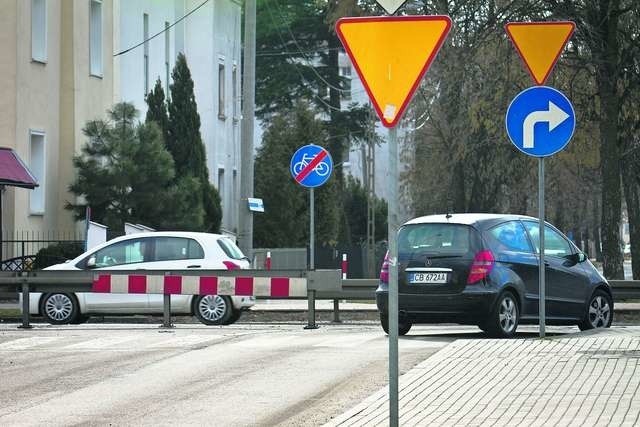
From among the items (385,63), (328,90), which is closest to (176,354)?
(385,63)

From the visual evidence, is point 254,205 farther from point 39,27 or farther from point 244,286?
point 244,286

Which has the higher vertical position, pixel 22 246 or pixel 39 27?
pixel 39 27

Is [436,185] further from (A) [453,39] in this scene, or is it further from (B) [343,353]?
(B) [343,353]

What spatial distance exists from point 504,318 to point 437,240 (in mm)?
1234

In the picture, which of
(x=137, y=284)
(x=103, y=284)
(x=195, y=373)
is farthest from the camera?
(x=103, y=284)

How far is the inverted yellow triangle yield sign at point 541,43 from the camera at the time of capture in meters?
15.6

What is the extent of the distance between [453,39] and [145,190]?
997cm

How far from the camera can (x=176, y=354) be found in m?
16.0

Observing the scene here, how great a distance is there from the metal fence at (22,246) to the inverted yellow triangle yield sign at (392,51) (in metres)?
24.7

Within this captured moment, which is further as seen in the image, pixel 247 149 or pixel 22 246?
pixel 22 246

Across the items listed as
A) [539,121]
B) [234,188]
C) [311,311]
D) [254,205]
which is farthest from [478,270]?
[234,188]

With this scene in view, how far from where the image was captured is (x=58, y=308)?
912 inches

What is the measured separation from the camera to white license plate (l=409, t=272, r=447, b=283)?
17.7 m

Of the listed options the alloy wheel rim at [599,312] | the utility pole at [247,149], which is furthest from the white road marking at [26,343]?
the utility pole at [247,149]
